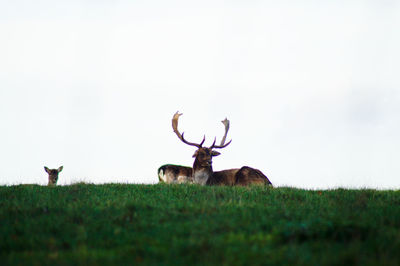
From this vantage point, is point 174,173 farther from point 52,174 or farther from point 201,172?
point 52,174

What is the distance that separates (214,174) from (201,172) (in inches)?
28.8

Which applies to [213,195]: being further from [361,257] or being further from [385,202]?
A: [361,257]

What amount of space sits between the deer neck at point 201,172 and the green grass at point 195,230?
6.32 m

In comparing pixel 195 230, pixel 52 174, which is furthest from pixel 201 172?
pixel 195 230

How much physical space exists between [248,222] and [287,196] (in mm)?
4068

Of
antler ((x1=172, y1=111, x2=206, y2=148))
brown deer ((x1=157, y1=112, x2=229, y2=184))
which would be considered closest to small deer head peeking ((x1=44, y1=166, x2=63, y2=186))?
brown deer ((x1=157, y1=112, x2=229, y2=184))

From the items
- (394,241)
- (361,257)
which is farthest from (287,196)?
(361,257)

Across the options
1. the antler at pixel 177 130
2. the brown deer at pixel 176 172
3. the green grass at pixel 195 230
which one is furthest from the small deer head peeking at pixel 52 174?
the green grass at pixel 195 230

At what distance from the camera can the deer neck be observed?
58.2 feet

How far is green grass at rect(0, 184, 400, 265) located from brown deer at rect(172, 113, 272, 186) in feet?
20.3

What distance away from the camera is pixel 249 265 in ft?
19.1

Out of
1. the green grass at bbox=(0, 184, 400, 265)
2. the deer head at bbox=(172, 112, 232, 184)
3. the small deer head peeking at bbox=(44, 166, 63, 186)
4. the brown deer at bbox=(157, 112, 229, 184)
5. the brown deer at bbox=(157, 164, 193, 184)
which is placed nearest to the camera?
the green grass at bbox=(0, 184, 400, 265)

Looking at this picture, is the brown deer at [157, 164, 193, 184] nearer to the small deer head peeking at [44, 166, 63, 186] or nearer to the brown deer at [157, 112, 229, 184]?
the brown deer at [157, 112, 229, 184]

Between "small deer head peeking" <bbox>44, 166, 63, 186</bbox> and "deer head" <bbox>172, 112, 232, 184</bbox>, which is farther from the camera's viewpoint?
"small deer head peeking" <bbox>44, 166, 63, 186</bbox>
